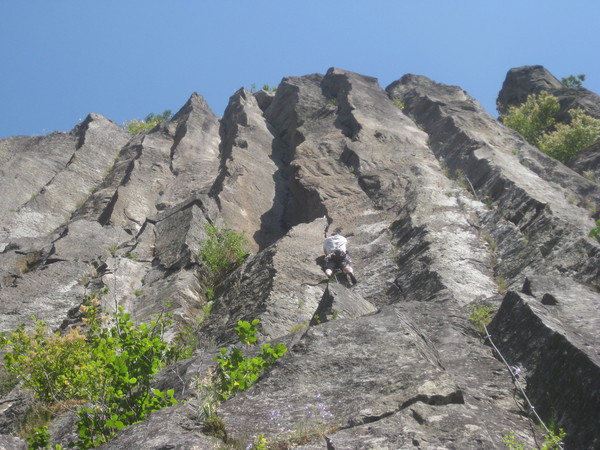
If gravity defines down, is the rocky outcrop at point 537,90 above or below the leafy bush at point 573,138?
above

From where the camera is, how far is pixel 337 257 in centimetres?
1441

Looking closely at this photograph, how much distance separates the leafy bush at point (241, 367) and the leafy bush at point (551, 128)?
74.9 feet

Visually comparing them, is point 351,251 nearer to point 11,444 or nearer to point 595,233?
point 595,233

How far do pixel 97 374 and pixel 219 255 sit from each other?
835cm

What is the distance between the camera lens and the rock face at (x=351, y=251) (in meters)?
6.16

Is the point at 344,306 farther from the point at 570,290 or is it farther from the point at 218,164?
the point at 218,164

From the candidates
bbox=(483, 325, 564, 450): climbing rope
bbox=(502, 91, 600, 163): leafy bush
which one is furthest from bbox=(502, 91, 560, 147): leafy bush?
bbox=(483, 325, 564, 450): climbing rope

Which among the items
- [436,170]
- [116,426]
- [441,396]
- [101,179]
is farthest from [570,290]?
[101,179]

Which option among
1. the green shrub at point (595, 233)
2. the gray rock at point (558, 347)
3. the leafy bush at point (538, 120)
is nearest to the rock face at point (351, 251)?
the gray rock at point (558, 347)

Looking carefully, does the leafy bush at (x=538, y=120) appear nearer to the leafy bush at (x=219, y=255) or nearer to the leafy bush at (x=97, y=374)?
the leafy bush at (x=219, y=255)

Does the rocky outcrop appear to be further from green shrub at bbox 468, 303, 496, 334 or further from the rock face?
green shrub at bbox 468, 303, 496, 334

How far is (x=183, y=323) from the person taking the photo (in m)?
12.8

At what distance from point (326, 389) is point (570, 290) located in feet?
16.1

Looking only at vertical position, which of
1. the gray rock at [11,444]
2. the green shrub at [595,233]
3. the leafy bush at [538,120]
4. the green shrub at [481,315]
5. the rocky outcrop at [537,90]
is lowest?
the green shrub at [481,315]
